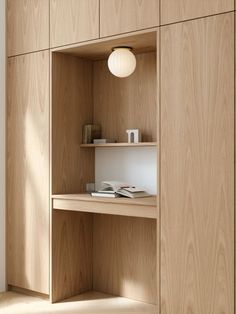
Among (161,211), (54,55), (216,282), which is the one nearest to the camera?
(216,282)

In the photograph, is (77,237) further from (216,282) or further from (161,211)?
(216,282)

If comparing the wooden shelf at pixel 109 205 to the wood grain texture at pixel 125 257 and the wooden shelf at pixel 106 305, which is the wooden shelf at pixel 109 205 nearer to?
the wood grain texture at pixel 125 257

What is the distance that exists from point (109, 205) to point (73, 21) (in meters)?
1.35

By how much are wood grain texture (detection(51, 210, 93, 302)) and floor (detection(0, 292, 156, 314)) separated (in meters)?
0.10

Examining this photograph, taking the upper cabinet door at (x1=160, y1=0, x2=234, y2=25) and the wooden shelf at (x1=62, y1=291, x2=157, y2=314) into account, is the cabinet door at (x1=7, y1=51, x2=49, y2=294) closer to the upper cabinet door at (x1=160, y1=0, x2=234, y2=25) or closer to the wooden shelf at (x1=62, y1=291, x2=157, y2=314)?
the wooden shelf at (x1=62, y1=291, x2=157, y2=314)

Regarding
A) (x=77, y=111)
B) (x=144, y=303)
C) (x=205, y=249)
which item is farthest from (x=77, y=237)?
(x=205, y=249)

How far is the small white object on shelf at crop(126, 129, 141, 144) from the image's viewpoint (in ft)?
12.1

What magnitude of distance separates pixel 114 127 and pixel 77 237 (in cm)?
93

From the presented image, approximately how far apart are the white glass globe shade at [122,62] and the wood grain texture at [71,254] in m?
1.17

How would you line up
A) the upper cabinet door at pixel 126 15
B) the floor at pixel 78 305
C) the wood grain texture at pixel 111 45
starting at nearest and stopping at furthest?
the upper cabinet door at pixel 126 15 → the wood grain texture at pixel 111 45 → the floor at pixel 78 305

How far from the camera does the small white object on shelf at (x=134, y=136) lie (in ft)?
12.1

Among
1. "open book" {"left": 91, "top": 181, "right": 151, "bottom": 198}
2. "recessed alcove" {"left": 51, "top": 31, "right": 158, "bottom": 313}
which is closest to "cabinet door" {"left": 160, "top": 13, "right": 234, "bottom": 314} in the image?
"open book" {"left": 91, "top": 181, "right": 151, "bottom": 198}

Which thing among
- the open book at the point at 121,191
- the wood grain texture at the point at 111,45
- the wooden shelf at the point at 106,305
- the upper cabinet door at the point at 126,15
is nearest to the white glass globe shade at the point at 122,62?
the wood grain texture at the point at 111,45

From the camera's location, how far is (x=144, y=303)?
376 cm
